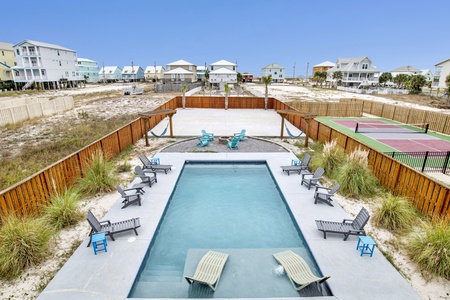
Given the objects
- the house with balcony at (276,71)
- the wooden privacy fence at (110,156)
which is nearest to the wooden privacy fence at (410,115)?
the wooden privacy fence at (110,156)

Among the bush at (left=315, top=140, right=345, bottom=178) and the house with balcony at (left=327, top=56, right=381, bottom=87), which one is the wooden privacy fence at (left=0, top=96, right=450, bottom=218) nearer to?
the bush at (left=315, top=140, right=345, bottom=178)

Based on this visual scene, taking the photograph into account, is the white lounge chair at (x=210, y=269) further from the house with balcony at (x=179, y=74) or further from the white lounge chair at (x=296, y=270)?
the house with balcony at (x=179, y=74)

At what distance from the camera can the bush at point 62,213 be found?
23.5 ft

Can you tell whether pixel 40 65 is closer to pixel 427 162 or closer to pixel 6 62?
pixel 6 62

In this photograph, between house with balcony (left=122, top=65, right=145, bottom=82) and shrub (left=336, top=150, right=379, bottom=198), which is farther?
house with balcony (left=122, top=65, right=145, bottom=82)

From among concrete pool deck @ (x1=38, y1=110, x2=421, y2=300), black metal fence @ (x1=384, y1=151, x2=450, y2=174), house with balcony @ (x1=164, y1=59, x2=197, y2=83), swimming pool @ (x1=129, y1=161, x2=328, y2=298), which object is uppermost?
house with balcony @ (x1=164, y1=59, x2=197, y2=83)

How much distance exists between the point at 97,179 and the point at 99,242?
3662 mm

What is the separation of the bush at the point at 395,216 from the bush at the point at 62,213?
8.93 meters

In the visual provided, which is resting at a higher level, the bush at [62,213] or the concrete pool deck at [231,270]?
the bush at [62,213]

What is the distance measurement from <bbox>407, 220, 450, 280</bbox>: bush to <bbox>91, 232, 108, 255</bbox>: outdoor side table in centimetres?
727

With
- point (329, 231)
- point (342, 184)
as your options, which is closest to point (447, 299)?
point (329, 231)

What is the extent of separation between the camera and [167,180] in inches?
404

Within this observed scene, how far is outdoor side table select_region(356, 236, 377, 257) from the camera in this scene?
233 inches

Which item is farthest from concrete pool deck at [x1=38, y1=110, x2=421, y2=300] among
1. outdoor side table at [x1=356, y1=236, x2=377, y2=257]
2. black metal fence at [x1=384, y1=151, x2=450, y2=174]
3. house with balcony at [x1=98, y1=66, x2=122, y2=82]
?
house with balcony at [x1=98, y1=66, x2=122, y2=82]
